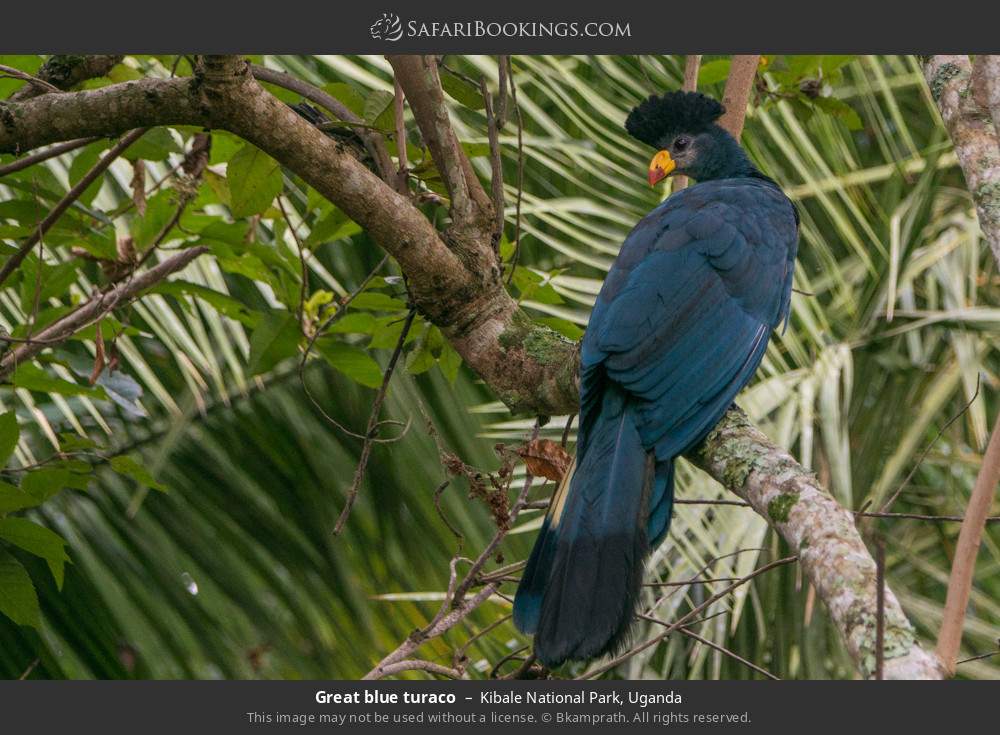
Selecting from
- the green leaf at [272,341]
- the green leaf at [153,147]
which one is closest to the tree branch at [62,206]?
the green leaf at [153,147]

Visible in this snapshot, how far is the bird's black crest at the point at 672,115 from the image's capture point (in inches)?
132

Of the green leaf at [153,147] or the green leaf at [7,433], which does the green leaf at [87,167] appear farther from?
the green leaf at [7,433]

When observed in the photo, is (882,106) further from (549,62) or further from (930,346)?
(549,62)

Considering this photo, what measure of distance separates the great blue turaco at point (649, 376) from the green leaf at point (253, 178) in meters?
0.83

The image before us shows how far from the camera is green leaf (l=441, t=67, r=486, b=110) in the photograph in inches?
104

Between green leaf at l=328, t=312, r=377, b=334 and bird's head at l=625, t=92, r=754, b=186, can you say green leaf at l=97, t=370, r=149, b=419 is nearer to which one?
green leaf at l=328, t=312, r=377, b=334

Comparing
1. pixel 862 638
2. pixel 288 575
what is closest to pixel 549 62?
pixel 288 575

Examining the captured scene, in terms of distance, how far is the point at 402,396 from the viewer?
374 cm

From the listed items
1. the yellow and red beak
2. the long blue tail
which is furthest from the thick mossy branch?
the yellow and red beak

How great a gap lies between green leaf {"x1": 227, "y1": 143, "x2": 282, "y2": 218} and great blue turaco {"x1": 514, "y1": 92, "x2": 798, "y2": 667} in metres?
0.83

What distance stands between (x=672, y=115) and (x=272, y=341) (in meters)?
1.60

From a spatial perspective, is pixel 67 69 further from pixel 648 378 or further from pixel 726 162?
pixel 726 162

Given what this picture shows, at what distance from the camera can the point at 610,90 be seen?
4125 mm

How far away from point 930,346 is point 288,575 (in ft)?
8.09
